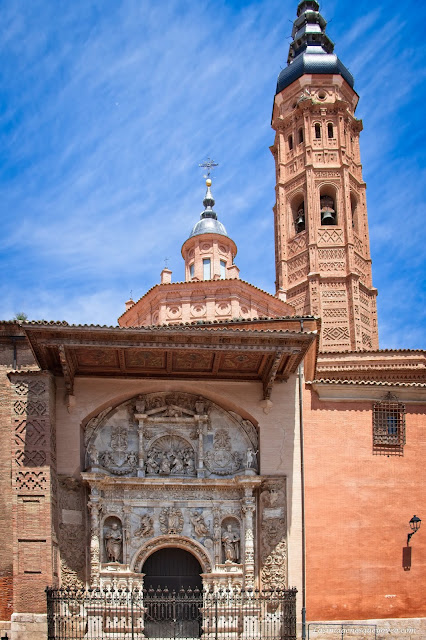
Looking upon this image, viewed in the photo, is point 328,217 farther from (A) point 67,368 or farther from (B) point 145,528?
(B) point 145,528

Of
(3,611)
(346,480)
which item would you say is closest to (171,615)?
(3,611)

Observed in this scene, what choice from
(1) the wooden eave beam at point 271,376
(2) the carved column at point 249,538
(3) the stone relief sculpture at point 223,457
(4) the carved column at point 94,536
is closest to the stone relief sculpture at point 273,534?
(2) the carved column at point 249,538

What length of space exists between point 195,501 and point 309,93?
2233cm

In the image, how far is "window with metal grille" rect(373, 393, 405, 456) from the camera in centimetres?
1830

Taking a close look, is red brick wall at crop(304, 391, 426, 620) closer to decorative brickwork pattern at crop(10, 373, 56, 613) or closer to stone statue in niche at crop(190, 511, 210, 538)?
stone statue in niche at crop(190, 511, 210, 538)

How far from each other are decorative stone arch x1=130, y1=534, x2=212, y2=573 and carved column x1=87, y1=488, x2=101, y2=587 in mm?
828

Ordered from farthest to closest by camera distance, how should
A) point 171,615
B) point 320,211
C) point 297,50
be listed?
point 297,50, point 320,211, point 171,615

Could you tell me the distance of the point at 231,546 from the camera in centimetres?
1786

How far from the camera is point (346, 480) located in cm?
1795

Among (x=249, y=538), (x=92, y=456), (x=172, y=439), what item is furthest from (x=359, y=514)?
(x=92, y=456)

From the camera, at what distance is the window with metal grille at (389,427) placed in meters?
18.3

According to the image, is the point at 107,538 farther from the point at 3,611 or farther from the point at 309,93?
→ the point at 309,93

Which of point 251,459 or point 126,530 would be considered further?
point 251,459

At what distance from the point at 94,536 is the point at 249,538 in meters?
3.24
